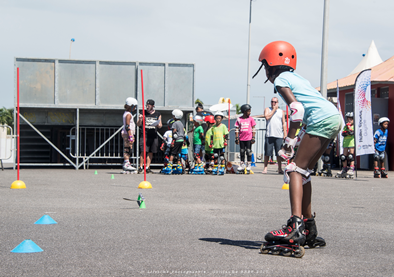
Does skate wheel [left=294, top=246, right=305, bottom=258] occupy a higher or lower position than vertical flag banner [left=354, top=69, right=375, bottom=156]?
lower

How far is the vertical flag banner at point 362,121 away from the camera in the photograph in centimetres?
1270

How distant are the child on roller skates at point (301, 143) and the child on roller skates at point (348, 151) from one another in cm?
911

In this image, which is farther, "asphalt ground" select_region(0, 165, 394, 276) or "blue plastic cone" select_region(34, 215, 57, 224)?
"blue plastic cone" select_region(34, 215, 57, 224)

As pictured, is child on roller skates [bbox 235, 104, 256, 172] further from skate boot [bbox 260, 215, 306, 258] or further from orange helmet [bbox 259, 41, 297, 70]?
skate boot [bbox 260, 215, 306, 258]

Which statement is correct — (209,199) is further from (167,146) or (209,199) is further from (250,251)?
(167,146)

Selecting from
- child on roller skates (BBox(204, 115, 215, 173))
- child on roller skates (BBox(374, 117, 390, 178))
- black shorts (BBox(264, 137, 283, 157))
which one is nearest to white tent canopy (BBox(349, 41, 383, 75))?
child on roller skates (BBox(374, 117, 390, 178))

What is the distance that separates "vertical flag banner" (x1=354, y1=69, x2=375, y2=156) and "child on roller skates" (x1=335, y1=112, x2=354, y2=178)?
424 millimetres

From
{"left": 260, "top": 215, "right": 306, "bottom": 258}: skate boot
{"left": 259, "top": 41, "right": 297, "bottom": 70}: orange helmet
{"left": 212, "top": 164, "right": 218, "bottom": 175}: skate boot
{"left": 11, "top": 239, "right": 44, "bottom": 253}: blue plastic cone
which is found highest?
{"left": 259, "top": 41, "right": 297, "bottom": 70}: orange helmet

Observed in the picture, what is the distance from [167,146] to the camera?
44.4ft

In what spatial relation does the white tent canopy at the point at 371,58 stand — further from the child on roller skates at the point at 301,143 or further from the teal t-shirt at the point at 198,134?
the child on roller skates at the point at 301,143

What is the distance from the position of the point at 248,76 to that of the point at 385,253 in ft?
93.3

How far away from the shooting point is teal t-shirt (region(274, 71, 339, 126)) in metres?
4.21

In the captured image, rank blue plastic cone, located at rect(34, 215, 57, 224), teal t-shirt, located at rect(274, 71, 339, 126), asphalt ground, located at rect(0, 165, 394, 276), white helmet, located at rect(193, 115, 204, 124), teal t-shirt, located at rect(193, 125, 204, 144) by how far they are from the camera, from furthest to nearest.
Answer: white helmet, located at rect(193, 115, 204, 124) → teal t-shirt, located at rect(193, 125, 204, 144) → blue plastic cone, located at rect(34, 215, 57, 224) → teal t-shirt, located at rect(274, 71, 339, 126) → asphalt ground, located at rect(0, 165, 394, 276)

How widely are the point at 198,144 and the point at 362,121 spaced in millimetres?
4426
